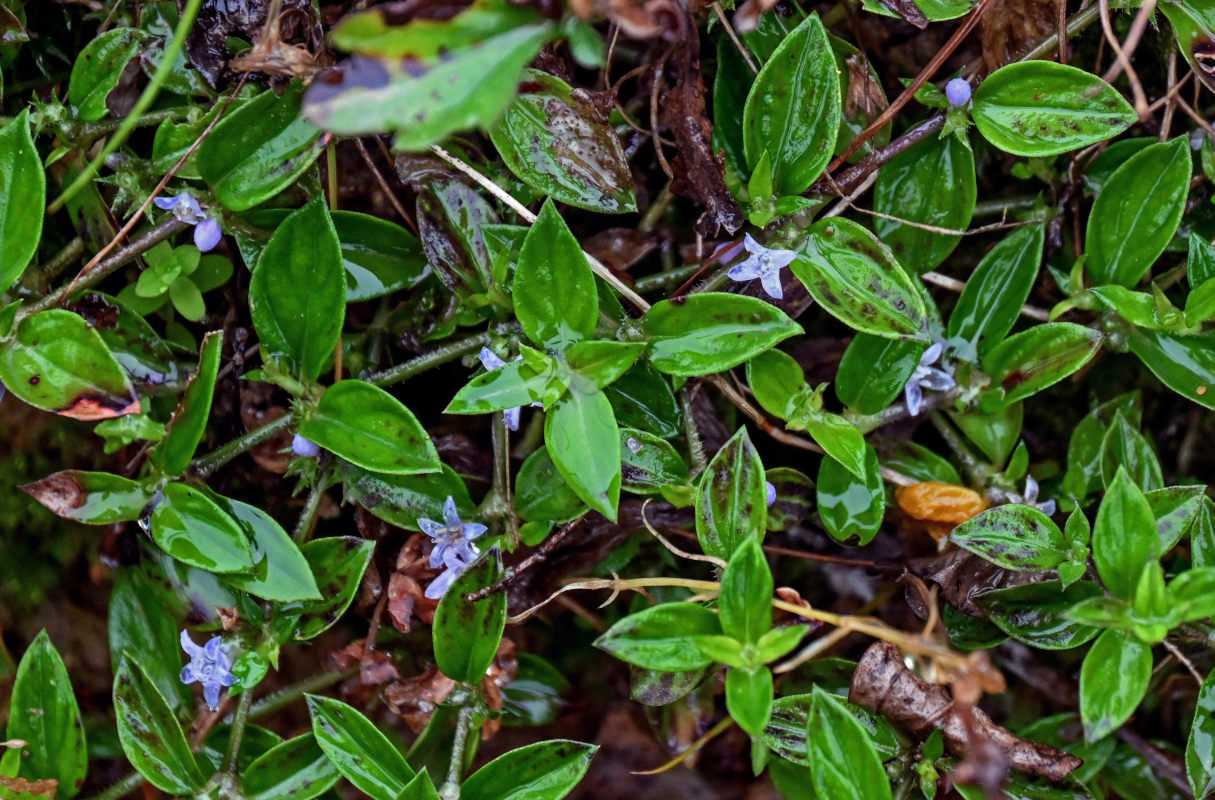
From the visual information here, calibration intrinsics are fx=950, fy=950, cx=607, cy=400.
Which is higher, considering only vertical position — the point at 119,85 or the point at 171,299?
the point at 119,85

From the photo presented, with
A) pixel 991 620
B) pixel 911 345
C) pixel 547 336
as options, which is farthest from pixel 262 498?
pixel 991 620

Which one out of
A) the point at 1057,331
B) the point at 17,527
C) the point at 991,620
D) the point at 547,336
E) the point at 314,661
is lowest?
the point at 314,661

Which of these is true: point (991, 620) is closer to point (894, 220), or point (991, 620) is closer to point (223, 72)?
point (894, 220)

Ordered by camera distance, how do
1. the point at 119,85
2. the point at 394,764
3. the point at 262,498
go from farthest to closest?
the point at 262,498 → the point at 119,85 → the point at 394,764

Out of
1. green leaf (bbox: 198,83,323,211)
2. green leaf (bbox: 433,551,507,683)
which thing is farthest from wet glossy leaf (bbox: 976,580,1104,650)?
green leaf (bbox: 198,83,323,211)

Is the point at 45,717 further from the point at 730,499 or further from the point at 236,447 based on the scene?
the point at 730,499

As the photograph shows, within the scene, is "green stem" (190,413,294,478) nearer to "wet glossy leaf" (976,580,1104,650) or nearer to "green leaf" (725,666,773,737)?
"green leaf" (725,666,773,737)

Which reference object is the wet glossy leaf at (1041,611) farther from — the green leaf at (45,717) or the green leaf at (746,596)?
the green leaf at (45,717)
